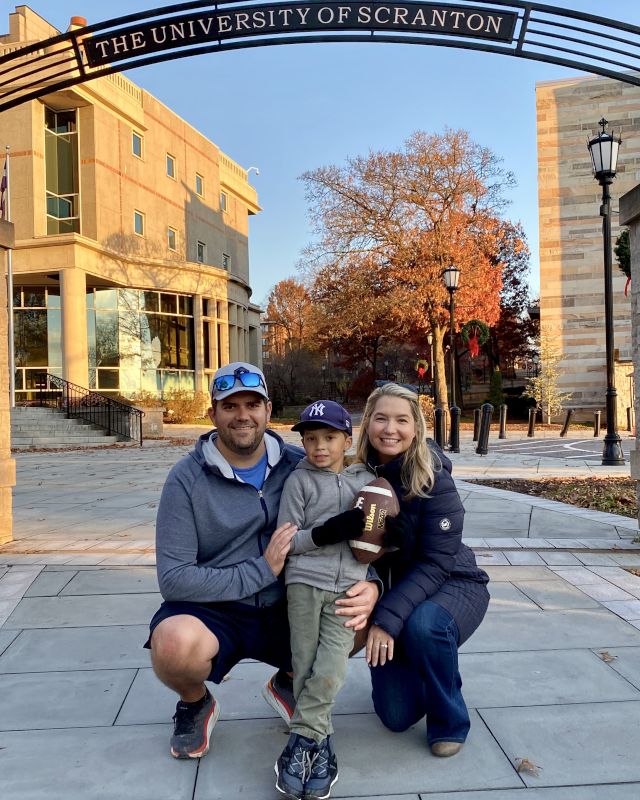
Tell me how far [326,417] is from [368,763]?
1296 millimetres

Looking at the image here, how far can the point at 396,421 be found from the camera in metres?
2.83

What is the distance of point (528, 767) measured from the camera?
246 centimetres

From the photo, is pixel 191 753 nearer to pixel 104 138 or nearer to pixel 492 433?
pixel 492 433

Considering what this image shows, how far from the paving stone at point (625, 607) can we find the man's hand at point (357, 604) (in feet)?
7.83

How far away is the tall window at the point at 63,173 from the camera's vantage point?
25562mm

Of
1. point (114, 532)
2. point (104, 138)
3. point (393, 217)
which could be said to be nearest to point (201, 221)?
point (104, 138)

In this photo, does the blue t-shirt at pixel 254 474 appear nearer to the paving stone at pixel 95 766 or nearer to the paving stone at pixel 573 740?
the paving stone at pixel 95 766

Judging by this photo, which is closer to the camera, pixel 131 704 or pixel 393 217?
pixel 131 704

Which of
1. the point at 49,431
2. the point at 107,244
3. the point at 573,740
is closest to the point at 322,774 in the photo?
the point at 573,740

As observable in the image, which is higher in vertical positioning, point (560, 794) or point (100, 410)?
point (100, 410)

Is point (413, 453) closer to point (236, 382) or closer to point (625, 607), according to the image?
point (236, 382)

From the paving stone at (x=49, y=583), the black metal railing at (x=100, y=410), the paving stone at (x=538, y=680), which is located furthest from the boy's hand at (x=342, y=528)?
the black metal railing at (x=100, y=410)

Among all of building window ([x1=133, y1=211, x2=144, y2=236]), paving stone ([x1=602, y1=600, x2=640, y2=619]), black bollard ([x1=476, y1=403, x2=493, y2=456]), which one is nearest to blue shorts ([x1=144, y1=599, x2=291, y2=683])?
paving stone ([x1=602, y1=600, x2=640, y2=619])

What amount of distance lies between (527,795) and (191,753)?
121 cm
